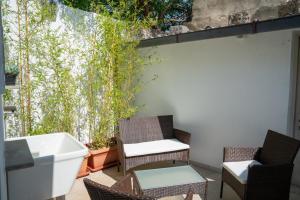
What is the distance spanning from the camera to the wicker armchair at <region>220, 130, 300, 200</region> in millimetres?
2979

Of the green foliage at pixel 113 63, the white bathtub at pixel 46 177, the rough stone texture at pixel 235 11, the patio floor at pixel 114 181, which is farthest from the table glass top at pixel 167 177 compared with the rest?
the rough stone texture at pixel 235 11

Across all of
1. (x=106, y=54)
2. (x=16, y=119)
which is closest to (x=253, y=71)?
(x=106, y=54)

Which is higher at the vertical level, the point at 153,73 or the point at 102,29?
the point at 102,29

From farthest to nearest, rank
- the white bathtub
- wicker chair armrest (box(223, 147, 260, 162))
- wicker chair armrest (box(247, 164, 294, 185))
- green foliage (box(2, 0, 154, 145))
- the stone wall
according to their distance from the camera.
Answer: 1. green foliage (box(2, 0, 154, 145))
2. the stone wall
3. wicker chair armrest (box(223, 147, 260, 162))
4. wicker chair armrest (box(247, 164, 294, 185))
5. the white bathtub

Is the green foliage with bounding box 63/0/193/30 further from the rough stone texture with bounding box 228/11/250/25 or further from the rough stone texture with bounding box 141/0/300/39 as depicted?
the rough stone texture with bounding box 228/11/250/25

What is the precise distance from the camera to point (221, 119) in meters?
4.62

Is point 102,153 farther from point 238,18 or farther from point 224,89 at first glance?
point 238,18

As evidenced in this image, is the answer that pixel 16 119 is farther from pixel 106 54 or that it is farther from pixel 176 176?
pixel 176 176

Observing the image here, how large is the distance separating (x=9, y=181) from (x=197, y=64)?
3.58m

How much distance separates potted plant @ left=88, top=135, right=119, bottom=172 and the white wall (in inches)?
51.5

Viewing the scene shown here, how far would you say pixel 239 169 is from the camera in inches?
133

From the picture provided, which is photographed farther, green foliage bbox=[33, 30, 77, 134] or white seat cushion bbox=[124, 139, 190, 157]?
green foliage bbox=[33, 30, 77, 134]

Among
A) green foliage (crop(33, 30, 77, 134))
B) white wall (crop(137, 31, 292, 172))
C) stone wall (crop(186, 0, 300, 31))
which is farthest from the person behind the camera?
green foliage (crop(33, 30, 77, 134))

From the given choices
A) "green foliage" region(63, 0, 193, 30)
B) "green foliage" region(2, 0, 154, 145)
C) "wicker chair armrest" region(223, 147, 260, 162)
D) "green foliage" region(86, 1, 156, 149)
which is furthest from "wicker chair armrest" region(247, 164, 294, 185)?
"green foliage" region(63, 0, 193, 30)
